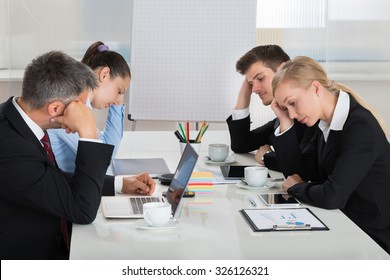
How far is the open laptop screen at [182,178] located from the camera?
1.81 meters

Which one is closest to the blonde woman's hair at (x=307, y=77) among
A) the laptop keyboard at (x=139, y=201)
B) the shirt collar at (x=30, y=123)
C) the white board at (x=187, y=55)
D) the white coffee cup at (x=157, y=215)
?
the laptop keyboard at (x=139, y=201)

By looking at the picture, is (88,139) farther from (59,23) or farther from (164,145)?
(59,23)

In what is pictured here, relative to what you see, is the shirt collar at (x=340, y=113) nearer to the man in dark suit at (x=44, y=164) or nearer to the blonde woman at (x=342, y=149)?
the blonde woman at (x=342, y=149)

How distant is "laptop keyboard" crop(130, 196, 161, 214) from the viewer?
189 centimetres

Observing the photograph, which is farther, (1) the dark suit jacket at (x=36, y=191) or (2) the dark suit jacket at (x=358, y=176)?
(2) the dark suit jacket at (x=358, y=176)

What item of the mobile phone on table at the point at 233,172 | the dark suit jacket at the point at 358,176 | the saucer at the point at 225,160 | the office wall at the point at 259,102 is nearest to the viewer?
the dark suit jacket at the point at 358,176

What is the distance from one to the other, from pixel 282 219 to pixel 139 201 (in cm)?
47

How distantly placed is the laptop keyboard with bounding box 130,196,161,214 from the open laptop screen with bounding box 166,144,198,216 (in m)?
0.05

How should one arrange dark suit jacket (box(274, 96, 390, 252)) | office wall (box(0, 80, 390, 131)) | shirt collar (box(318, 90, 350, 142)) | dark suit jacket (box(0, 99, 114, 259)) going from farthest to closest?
office wall (box(0, 80, 390, 131)) < shirt collar (box(318, 90, 350, 142)) < dark suit jacket (box(274, 96, 390, 252)) < dark suit jacket (box(0, 99, 114, 259))

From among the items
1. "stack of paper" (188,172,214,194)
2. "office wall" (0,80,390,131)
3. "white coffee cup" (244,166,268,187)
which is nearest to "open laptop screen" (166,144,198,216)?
"stack of paper" (188,172,214,194)

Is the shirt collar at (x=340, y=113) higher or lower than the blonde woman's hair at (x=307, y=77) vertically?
lower

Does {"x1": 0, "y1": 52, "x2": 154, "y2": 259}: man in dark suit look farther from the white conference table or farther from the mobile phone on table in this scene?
the mobile phone on table

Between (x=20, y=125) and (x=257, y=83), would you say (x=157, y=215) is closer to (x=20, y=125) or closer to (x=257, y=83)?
(x=20, y=125)
